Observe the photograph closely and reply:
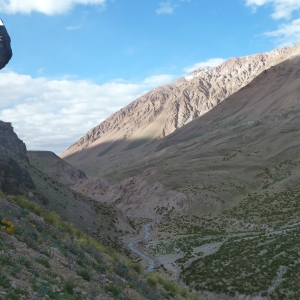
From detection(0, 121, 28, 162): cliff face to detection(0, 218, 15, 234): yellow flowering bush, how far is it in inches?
3331

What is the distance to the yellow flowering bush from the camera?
10.1 meters

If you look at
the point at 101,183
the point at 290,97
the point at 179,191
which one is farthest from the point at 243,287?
the point at 290,97

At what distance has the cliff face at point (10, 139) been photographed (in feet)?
297

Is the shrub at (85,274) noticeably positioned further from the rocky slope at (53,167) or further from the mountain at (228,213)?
the rocky slope at (53,167)

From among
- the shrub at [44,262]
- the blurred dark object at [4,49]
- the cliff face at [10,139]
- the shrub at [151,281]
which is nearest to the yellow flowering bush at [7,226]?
the shrub at [44,262]

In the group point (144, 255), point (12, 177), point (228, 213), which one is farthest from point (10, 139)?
point (144, 255)

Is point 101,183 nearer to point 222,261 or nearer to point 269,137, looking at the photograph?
point 269,137

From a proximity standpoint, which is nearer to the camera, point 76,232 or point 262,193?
point 76,232

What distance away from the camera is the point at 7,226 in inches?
413

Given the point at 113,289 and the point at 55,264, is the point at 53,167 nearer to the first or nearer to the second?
the point at 55,264

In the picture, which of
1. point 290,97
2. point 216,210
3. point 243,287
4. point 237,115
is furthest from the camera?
point 237,115

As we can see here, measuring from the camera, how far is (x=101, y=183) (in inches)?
4043

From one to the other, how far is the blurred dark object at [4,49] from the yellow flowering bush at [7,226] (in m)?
49.6

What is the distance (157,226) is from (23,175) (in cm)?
2825
